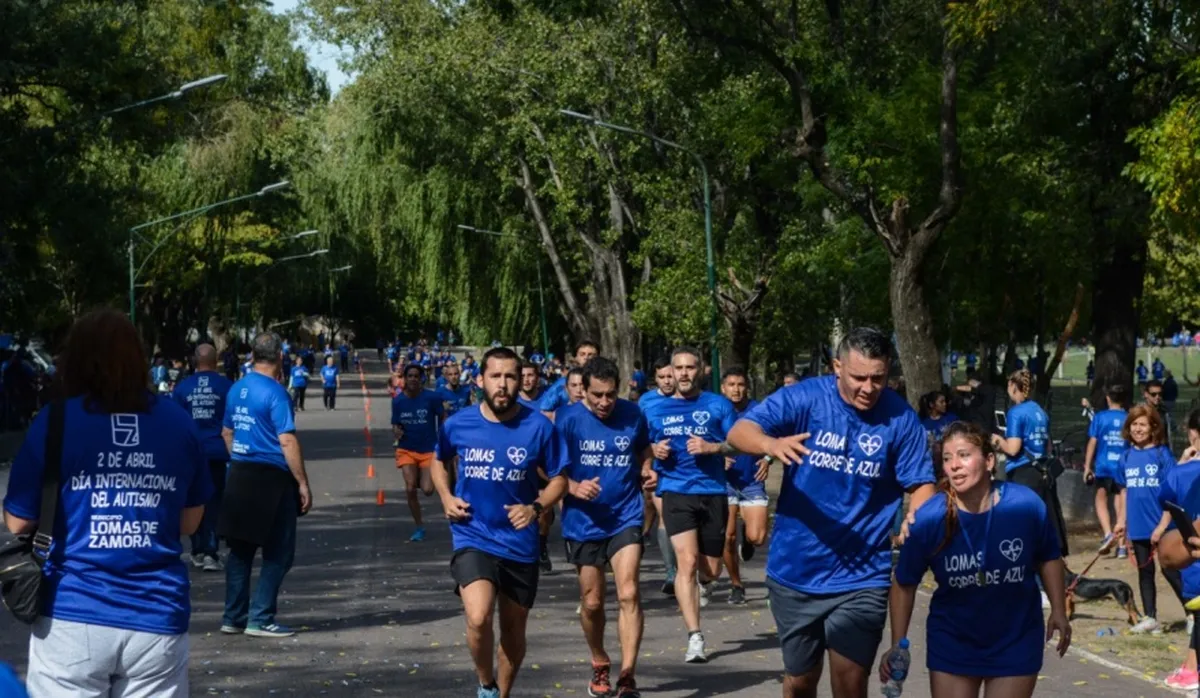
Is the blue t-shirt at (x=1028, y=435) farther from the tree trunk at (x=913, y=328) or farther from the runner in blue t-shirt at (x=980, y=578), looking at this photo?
the runner in blue t-shirt at (x=980, y=578)

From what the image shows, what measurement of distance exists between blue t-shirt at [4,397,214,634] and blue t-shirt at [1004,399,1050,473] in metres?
10.4

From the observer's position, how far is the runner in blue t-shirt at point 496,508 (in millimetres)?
8789

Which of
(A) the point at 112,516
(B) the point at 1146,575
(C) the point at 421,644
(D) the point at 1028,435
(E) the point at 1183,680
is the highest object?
(A) the point at 112,516

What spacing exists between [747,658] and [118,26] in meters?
24.9

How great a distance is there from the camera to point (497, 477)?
888 centimetres

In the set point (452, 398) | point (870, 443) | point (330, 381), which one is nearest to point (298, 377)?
point (330, 381)

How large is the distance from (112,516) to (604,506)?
16.3 ft

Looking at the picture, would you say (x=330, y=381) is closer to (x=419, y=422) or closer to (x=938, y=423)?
(x=419, y=422)

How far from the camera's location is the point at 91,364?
18.5ft

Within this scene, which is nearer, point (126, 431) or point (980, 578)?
point (126, 431)

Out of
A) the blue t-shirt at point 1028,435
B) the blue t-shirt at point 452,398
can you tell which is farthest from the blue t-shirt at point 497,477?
the blue t-shirt at point 452,398

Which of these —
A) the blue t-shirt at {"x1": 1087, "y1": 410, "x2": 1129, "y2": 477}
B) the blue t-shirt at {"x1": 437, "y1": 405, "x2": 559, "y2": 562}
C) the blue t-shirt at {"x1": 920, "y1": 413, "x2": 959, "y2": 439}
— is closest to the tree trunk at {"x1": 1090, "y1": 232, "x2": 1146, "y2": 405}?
the blue t-shirt at {"x1": 920, "y1": 413, "x2": 959, "y2": 439}

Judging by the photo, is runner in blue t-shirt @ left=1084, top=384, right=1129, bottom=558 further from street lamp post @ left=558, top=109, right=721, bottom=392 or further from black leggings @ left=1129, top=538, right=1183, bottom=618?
street lamp post @ left=558, top=109, right=721, bottom=392

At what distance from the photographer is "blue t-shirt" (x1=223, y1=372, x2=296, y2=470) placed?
12.2 metres
